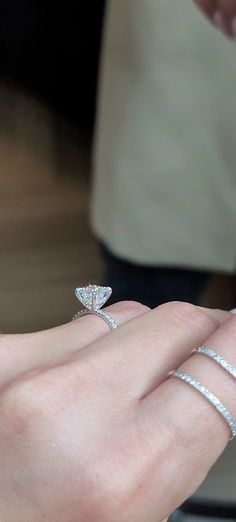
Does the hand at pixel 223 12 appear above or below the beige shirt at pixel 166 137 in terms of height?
above

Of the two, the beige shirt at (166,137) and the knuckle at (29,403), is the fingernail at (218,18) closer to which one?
the beige shirt at (166,137)

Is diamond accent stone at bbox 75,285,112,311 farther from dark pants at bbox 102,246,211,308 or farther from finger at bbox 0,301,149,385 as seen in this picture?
dark pants at bbox 102,246,211,308

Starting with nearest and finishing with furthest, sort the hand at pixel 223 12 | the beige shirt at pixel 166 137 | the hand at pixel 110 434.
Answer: the hand at pixel 110 434, the hand at pixel 223 12, the beige shirt at pixel 166 137

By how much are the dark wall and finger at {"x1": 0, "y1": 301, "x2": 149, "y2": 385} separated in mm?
221

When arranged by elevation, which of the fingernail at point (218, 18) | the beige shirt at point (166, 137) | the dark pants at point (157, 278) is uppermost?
the fingernail at point (218, 18)

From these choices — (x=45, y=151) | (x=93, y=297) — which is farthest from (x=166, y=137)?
(x=93, y=297)

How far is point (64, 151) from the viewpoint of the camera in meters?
0.64

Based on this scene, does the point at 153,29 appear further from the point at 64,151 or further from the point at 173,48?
the point at 64,151

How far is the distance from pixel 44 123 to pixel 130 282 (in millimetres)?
121

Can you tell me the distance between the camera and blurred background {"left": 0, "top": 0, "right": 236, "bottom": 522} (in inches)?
17.8

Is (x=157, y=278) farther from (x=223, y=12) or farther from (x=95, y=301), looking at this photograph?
(x=95, y=301)

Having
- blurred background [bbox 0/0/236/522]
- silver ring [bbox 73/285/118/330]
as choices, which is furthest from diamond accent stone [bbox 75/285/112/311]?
blurred background [bbox 0/0/236/522]

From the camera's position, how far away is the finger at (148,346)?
0.70ft

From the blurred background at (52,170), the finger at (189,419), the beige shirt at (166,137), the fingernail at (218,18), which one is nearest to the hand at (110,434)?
the finger at (189,419)
